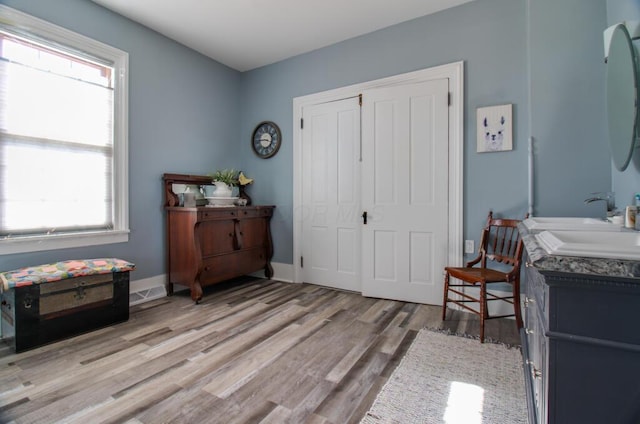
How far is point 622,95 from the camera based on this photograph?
1.51 m

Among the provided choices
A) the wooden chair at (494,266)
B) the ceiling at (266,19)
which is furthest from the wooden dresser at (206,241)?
the wooden chair at (494,266)

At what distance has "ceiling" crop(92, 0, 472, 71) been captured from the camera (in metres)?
2.76

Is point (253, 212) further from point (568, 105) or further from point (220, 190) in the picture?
point (568, 105)

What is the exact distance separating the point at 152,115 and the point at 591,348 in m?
3.70

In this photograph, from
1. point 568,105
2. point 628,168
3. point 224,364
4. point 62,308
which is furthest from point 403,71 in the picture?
point 62,308

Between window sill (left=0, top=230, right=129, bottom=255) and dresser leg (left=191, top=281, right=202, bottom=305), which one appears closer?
window sill (left=0, top=230, right=129, bottom=255)

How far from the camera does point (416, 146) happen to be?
2977 mm

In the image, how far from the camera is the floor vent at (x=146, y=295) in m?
2.96

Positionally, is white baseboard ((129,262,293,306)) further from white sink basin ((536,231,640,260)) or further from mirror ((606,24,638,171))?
mirror ((606,24,638,171))

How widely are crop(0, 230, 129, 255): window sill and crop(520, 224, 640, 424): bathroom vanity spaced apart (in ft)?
10.5

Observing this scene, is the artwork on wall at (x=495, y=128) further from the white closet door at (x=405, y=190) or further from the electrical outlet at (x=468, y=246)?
the electrical outlet at (x=468, y=246)

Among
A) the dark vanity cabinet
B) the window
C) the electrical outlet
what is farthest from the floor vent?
the dark vanity cabinet

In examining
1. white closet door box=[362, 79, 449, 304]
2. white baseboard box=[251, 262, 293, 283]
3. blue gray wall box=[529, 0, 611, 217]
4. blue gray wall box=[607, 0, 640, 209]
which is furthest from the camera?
white baseboard box=[251, 262, 293, 283]

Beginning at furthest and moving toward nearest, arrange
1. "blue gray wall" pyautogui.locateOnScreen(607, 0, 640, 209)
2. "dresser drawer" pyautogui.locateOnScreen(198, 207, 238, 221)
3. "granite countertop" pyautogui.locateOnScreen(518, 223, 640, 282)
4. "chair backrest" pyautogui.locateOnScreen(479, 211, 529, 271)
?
"dresser drawer" pyautogui.locateOnScreen(198, 207, 238, 221) → "chair backrest" pyautogui.locateOnScreen(479, 211, 529, 271) → "blue gray wall" pyautogui.locateOnScreen(607, 0, 640, 209) → "granite countertop" pyautogui.locateOnScreen(518, 223, 640, 282)
